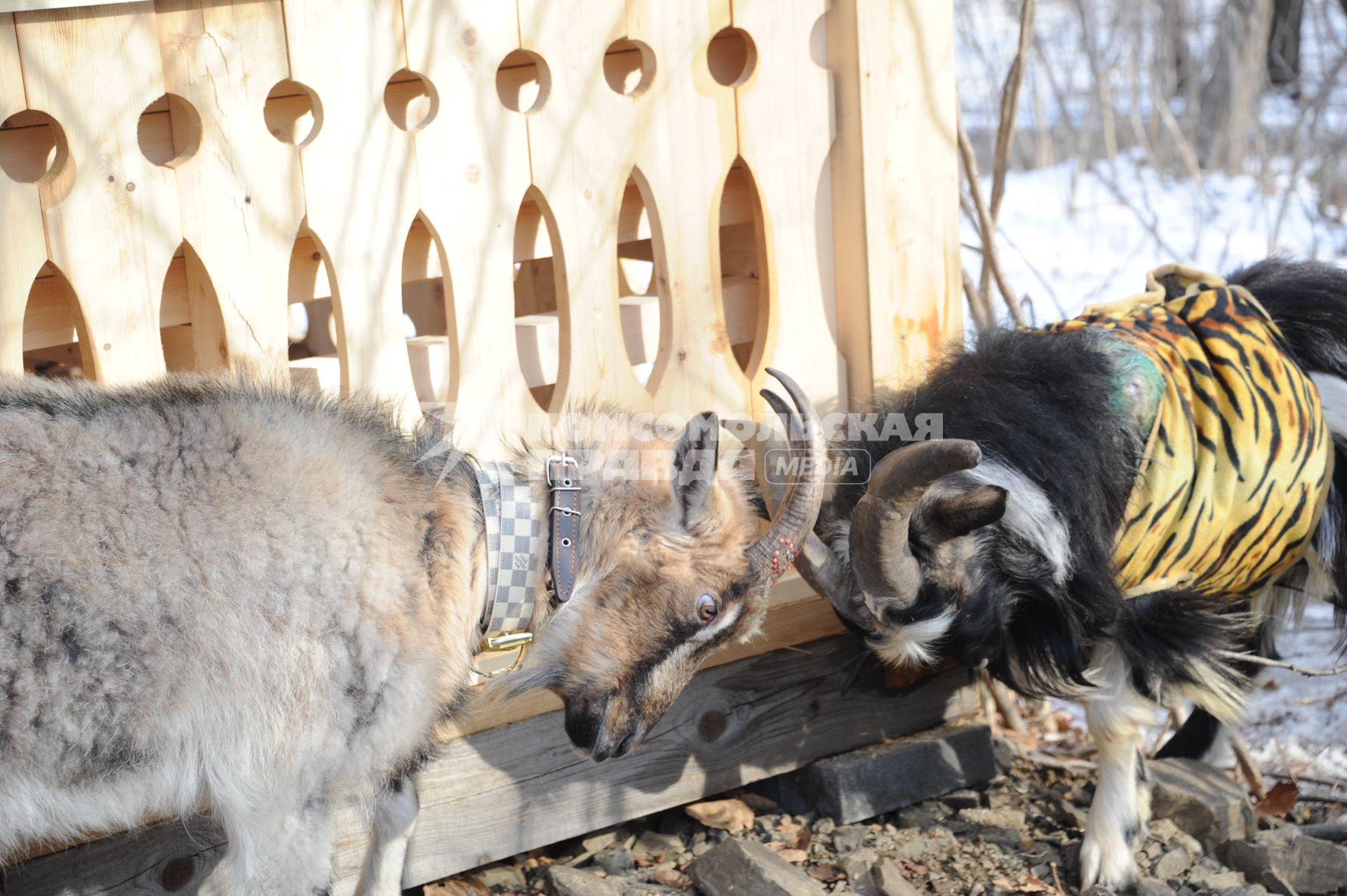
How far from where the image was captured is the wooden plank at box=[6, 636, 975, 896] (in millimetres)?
3230

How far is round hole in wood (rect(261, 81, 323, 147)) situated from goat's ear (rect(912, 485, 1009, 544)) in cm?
192

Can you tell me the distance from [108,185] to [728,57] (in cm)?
192

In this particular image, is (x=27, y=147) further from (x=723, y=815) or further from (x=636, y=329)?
(x=723, y=815)

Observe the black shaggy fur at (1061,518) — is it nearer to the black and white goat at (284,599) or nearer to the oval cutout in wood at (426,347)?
the black and white goat at (284,599)

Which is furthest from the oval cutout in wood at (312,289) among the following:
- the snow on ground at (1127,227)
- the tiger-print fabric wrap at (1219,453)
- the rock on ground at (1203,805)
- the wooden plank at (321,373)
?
the snow on ground at (1127,227)

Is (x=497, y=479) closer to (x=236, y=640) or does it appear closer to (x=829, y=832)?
(x=236, y=640)

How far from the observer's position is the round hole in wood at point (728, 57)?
3.83m

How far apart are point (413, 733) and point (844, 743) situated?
201 cm

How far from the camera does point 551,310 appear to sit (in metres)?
5.00

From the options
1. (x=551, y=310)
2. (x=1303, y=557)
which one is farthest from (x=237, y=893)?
(x=1303, y=557)

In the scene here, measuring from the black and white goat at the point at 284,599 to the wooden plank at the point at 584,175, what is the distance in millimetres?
581

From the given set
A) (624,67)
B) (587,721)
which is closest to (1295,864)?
(587,721)

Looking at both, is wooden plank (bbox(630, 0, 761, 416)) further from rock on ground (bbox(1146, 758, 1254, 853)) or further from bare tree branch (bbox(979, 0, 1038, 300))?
rock on ground (bbox(1146, 758, 1254, 853))

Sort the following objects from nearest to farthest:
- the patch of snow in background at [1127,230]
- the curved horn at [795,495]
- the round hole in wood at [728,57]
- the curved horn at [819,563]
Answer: the curved horn at [795,495] < the curved horn at [819,563] < the round hole in wood at [728,57] < the patch of snow in background at [1127,230]
